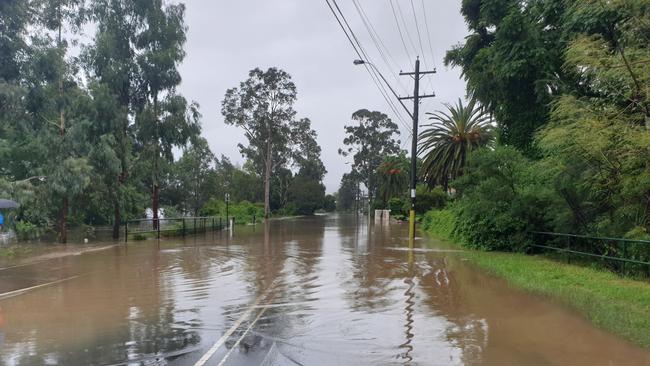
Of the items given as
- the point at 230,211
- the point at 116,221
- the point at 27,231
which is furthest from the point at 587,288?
the point at 230,211

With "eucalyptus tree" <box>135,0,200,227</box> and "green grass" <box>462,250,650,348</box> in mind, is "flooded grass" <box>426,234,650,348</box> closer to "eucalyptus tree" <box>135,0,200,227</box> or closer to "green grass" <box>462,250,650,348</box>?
"green grass" <box>462,250,650,348</box>

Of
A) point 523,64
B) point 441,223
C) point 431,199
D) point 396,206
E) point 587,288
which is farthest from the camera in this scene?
point 396,206

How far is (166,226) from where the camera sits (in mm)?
29141

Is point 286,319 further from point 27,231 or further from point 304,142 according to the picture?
point 304,142

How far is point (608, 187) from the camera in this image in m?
13.2

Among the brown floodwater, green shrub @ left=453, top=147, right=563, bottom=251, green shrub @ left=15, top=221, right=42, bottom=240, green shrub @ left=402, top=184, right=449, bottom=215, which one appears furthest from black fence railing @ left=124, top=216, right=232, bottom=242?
green shrub @ left=402, top=184, right=449, bottom=215

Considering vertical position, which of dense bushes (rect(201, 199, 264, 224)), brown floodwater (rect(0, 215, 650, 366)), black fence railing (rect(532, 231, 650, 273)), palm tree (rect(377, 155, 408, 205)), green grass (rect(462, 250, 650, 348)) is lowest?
brown floodwater (rect(0, 215, 650, 366))

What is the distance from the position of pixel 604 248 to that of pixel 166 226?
22895mm

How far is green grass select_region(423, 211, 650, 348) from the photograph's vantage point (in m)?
7.41

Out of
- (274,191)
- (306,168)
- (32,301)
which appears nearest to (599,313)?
(32,301)

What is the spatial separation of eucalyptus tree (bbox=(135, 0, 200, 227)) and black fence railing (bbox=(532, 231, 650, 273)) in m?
19.6

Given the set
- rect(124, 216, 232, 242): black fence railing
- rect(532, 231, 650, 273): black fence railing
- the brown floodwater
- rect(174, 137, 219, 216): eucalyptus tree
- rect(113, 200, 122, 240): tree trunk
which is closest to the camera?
the brown floodwater

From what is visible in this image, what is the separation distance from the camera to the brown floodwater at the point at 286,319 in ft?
20.3

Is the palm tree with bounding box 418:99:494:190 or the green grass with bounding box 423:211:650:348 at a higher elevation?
the palm tree with bounding box 418:99:494:190
